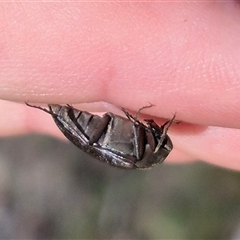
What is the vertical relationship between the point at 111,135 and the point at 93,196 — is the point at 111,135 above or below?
above

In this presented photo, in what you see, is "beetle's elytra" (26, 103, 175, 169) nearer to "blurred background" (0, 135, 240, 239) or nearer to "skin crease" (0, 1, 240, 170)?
"skin crease" (0, 1, 240, 170)

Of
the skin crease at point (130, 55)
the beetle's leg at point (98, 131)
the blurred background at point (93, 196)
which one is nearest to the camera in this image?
the skin crease at point (130, 55)

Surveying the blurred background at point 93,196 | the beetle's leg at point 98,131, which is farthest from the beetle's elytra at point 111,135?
the blurred background at point 93,196

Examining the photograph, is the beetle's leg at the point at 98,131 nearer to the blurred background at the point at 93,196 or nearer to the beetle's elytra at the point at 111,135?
the beetle's elytra at the point at 111,135

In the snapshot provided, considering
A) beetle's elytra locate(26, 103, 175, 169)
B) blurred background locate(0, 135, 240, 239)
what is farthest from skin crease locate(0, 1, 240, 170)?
blurred background locate(0, 135, 240, 239)

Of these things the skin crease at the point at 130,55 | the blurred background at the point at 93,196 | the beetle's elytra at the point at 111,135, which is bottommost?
the blurred background at the point at 93,196

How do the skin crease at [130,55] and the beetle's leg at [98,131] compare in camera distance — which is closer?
the skin crease at [130,55]

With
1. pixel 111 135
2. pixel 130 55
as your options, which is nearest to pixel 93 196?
pixel 111 135

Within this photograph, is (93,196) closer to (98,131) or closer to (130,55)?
(98,131)
